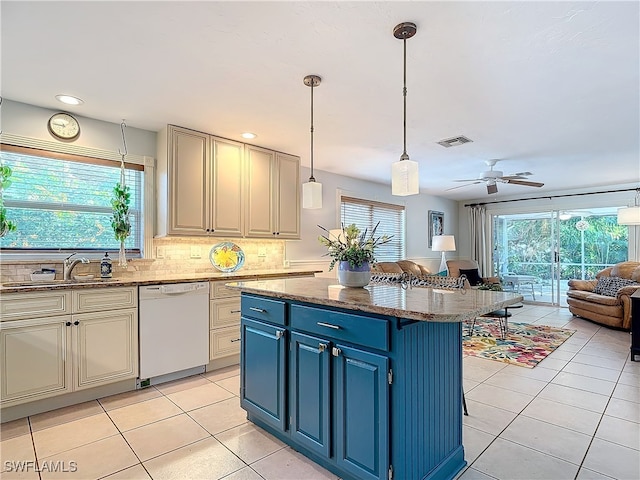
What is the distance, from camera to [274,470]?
1915mm

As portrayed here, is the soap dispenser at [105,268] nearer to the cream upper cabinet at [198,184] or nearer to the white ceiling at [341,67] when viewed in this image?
the cream upper cabinet at [198,184]

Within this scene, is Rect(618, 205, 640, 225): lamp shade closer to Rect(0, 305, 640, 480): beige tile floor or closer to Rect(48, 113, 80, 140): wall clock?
Rect(0, 305, 640, 480): beige tile floor

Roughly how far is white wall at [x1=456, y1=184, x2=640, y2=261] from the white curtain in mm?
146

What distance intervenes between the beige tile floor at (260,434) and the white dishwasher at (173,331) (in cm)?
16

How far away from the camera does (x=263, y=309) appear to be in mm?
2252

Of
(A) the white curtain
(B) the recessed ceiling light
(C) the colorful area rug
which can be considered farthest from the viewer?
(A) the white curtain

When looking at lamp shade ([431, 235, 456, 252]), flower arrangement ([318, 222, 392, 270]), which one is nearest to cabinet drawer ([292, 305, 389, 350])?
flower arrangement ([318, 222, 392, 270])

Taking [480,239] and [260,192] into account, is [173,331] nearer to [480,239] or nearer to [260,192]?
[260,192]

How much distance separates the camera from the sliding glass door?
671 cm

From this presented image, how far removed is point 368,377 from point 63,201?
10.3ft

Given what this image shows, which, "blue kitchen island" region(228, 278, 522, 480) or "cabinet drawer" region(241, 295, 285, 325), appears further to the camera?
"cabinet drawer" region(241, 295, 285, 325)

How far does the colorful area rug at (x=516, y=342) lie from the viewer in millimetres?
3836

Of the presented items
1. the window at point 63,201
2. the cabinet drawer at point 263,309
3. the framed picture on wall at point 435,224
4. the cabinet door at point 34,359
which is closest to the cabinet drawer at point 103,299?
the cabinet door at point 34,359

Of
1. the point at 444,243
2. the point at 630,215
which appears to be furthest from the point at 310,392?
the point at 630,215
